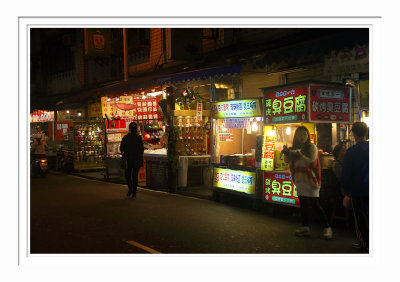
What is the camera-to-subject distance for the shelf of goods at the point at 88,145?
19.8m

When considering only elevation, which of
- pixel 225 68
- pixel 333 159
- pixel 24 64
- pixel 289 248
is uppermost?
pixel 225 68

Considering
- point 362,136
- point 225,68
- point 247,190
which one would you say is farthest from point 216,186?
point 362,136

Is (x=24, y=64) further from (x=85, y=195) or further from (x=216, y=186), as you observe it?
(x=85, y=195)

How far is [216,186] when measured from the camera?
11.5 metres

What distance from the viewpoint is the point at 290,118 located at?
29.5 feet

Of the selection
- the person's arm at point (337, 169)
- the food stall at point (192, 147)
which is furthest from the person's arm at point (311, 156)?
the food stall at point (192, 147)

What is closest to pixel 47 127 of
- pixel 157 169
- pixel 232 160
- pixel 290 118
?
pixel 157 169

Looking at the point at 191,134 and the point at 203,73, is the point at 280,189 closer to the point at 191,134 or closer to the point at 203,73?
the point at 203,73

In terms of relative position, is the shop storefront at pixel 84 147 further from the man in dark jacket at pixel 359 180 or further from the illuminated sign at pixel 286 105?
the man in dark jacket at pixel 359 180

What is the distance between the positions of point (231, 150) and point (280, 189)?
3.72 metres

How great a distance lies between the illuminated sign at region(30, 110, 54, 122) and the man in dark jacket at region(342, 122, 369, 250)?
23.0m

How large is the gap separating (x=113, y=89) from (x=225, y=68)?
7.40 meters

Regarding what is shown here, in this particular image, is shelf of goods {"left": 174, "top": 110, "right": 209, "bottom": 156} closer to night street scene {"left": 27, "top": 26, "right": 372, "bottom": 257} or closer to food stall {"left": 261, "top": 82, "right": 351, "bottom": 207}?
night street scene {"left": 27, "top": 26, "right": 372, "bottom": 257}

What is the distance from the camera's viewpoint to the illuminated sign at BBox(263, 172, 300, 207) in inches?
358
